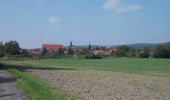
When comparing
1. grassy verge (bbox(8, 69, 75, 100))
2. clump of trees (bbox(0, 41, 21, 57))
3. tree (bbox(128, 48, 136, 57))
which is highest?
clump of trees (bbox(0, 41, 21, 57))

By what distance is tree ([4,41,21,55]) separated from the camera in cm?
15862

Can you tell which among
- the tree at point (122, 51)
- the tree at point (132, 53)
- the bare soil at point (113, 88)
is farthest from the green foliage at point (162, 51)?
the bare soil at point (113, 88)

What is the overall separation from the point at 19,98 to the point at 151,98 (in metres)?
6.06

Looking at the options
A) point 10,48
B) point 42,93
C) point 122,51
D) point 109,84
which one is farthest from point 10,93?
point 122,51

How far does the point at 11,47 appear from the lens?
15938 centimetres

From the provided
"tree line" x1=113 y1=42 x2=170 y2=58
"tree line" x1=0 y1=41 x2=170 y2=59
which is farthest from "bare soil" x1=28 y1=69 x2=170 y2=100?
"tree line" x1=113 y1=42 x2=170 y2=58

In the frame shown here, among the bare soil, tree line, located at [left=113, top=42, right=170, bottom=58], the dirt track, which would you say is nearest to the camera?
the dirt track

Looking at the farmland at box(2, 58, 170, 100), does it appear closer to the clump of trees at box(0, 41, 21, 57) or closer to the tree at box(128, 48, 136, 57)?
the clump of trees at box(0, 41, 21, 57)

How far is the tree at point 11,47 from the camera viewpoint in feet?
520

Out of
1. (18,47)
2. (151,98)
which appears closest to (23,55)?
(18,47)

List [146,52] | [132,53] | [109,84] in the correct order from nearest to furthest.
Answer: [109,84] → [146,52] → [132,53]

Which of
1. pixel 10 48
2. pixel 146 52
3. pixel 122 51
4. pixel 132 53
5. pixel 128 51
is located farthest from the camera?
pixel 128 51

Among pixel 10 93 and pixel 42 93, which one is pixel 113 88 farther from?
pixel 10 93

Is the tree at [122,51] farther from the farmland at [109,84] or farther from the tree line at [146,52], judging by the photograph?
the farmland at [109,84]
